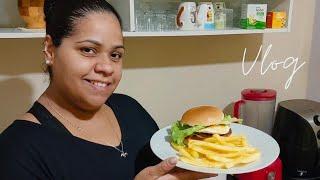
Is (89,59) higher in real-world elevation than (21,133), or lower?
higher

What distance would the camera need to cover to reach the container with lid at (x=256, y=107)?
5.16ft

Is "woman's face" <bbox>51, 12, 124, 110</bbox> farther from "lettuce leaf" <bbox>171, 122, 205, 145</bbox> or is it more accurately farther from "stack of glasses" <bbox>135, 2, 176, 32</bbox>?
"stack of glasses" <bbox>135, 2, 176, 32</bbox>

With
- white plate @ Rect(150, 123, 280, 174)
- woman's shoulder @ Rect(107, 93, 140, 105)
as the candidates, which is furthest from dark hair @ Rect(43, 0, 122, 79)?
white plate @ Rect(150, 123, 280, 174)

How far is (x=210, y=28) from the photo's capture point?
1313 mm

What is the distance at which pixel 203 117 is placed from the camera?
39.8 inches

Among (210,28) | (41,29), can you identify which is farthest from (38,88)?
(210,28)

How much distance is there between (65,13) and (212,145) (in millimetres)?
545

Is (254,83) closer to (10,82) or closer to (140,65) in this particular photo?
(140,65)

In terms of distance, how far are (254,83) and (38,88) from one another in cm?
109

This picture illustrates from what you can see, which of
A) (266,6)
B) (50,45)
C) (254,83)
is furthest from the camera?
(254,83)

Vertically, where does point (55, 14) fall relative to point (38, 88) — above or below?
above

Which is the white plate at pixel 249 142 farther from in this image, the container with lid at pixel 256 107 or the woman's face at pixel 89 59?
the container with lid at pixel 256 107

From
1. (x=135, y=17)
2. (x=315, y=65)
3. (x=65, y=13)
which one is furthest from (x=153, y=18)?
(x=315, y=65)

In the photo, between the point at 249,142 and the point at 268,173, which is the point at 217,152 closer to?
the point at 249,142
